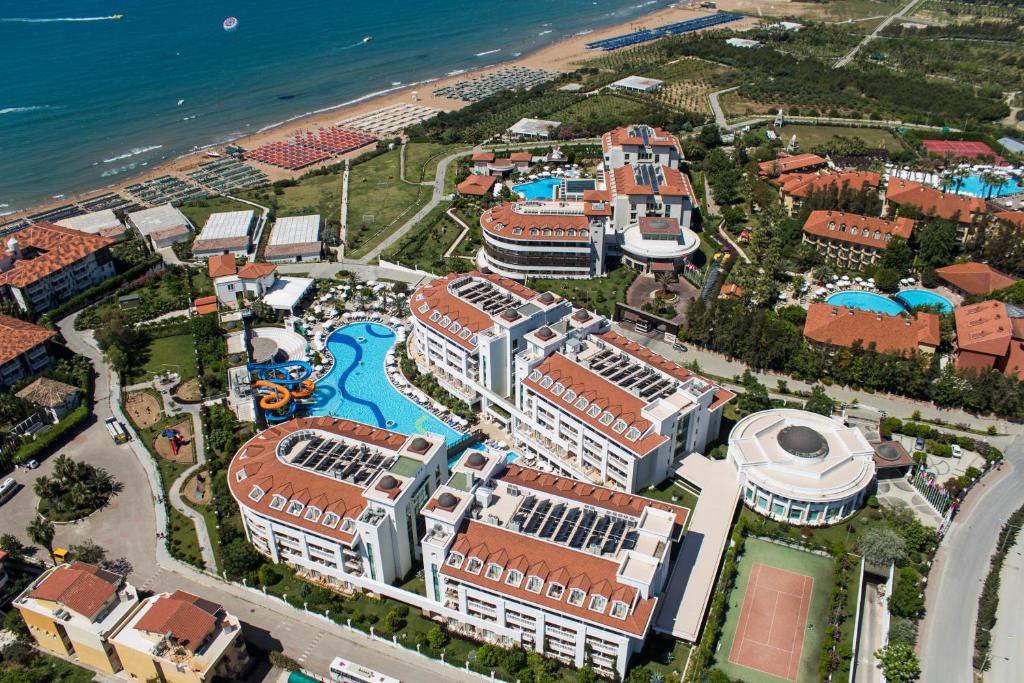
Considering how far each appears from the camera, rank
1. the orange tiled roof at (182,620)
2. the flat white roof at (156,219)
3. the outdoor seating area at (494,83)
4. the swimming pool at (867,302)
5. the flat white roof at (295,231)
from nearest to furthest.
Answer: the orange tiled roof at (182,620)
the swimming pool at (867,302)
the flat white roof at (295,231)
the flat white roof at (156,219)
the outdoor seating area at (494,83)

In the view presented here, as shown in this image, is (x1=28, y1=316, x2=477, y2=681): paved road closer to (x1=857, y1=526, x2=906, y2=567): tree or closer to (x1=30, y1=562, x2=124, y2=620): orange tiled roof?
(x1=30, y1=562, x2=124, y2=620): orange tiled roof

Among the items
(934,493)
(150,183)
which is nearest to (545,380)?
(934,493)

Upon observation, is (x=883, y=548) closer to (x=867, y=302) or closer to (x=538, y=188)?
(x=867, y=302)

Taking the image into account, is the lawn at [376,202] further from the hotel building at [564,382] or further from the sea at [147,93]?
the sea at [147,93]

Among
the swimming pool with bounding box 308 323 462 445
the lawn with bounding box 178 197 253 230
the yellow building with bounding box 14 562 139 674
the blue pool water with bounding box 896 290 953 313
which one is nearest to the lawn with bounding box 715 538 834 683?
the swimming pool with bounding box 308 323 462 445

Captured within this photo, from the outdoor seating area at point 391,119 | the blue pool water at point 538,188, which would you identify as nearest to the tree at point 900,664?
the blue pool water at point 538,188

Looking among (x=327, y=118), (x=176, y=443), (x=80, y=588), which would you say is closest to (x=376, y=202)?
(x=327, y=118)
